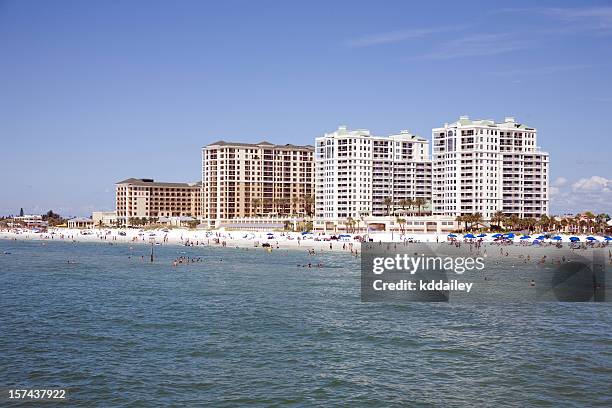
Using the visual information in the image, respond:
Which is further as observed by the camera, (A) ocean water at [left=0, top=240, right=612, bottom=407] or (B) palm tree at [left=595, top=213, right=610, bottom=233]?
(B) palm tree at [left=595, top=213, right=610, bottom=233]

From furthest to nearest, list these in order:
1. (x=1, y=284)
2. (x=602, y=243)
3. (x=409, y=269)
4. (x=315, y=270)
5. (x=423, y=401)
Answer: (x=602, y=243) < (x=409, y=269) < (x=315, y=270) < (x=1, y=284) < (x=423, y=401)

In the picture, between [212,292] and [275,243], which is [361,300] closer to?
[212,292]

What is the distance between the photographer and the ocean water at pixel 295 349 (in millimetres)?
32938

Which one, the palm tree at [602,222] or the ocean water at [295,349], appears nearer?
the ocean water at [295,349]

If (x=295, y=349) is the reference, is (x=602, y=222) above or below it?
above

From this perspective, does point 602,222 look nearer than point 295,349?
No

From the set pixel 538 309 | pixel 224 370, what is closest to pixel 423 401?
pixel 224 370

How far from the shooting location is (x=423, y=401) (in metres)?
31.8

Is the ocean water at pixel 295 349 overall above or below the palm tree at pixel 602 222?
below

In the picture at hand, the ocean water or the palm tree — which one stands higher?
the palm tree

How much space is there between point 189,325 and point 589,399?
92.0 ft

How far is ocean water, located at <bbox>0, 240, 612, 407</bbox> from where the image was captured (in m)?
32.9

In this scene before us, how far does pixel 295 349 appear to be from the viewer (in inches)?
1640

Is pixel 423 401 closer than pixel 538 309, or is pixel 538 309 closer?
pixel 423 401
